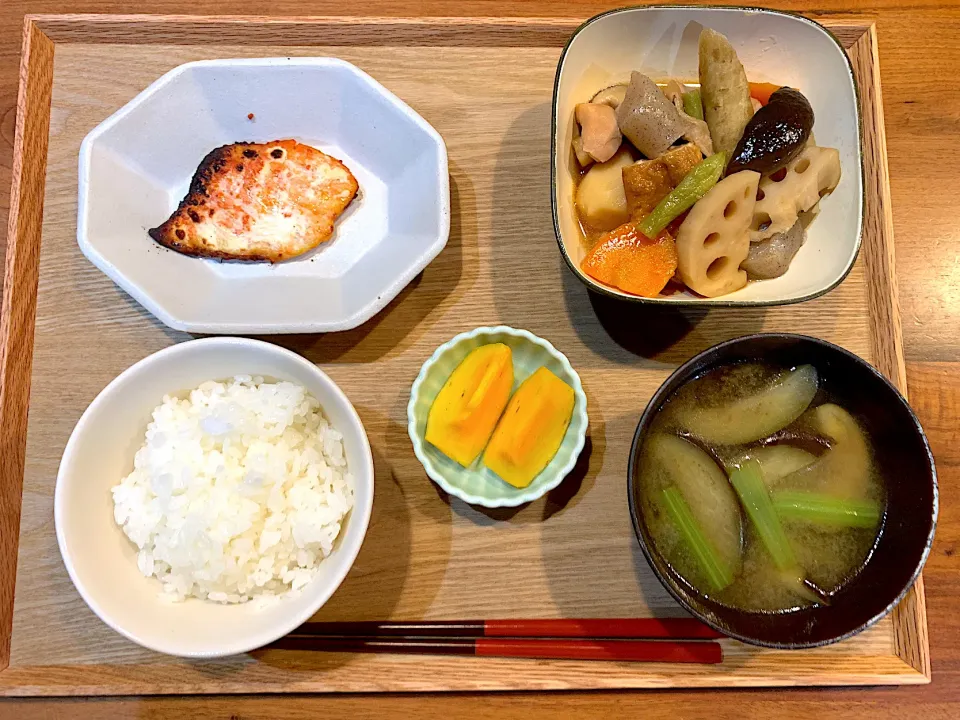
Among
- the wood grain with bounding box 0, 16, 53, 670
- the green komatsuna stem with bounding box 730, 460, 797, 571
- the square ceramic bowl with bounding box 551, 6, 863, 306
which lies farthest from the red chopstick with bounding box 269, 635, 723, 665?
the square ceramic bowl with bounding box 551, 6, 863, 306

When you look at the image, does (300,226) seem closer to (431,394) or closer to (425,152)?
(425,152)

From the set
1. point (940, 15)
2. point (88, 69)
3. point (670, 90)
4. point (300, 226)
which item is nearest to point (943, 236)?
point (940, 15)

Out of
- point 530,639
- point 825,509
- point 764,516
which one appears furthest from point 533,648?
point 825,509

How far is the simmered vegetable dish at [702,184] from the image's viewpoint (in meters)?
1.68

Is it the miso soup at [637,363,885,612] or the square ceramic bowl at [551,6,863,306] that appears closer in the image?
the miso soup at [637,363,885,612]

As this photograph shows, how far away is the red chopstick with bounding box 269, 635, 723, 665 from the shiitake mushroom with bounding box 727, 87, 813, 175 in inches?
47.4

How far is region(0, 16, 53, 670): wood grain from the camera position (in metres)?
1.78

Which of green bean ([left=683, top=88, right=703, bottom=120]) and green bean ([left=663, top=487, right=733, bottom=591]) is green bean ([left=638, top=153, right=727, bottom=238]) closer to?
green bean ([left=683, top=88, right=703, bottom=120])

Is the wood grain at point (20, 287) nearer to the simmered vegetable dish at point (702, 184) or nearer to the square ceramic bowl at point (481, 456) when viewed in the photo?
the square ceramic bowl at point (481, 456)

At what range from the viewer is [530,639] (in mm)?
1746

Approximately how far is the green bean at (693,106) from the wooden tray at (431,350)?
393mm

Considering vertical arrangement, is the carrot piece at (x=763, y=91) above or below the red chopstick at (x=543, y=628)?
above

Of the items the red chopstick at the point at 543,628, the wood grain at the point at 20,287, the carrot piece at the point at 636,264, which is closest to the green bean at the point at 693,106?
the carrot piece at the point at 636,264

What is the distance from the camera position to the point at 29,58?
6.44ft
